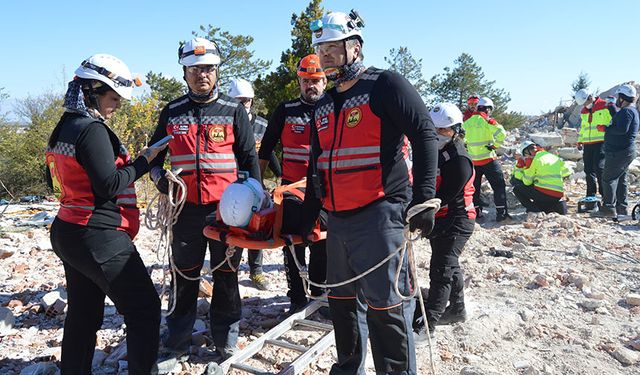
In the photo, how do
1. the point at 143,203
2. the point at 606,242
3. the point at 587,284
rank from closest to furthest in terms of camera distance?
the point at 587,284
the point at 606,242
the point at 143,203

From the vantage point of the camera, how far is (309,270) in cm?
435

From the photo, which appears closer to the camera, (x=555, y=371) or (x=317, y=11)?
(x=555, y=371)

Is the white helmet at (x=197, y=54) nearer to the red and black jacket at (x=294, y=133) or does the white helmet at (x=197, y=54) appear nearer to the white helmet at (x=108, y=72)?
the white helmet at (x=108, y=72)

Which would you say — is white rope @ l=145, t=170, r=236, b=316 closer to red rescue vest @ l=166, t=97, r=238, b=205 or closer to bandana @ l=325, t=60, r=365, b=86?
red rescue vest @ l=166, t=97, r=238, b=205

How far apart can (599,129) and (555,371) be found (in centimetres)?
773

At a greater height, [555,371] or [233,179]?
[233,179]

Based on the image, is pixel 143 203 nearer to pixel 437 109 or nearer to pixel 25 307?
pixel 25 307

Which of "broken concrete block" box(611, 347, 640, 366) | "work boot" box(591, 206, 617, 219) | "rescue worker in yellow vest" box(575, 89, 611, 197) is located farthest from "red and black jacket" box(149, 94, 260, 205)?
"rescue worker in yellow vest" box(575, 89, 611, 197)

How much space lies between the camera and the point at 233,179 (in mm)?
3592

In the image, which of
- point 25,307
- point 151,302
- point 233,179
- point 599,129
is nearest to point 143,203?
point 25,307

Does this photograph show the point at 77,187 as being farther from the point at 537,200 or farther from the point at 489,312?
the point at 537,200

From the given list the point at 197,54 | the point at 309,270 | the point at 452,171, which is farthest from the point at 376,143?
the point at 309,270

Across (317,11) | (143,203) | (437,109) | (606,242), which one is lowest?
(606,242)

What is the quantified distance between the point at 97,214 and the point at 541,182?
813 cm
